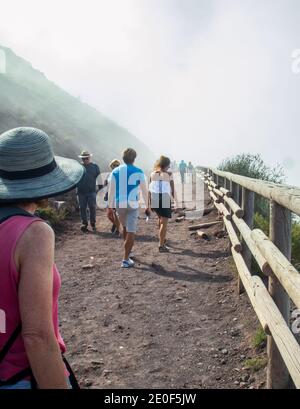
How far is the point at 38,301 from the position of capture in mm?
1562

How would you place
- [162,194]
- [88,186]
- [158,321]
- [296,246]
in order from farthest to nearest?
[88,186] → [162,194] → [296,246] → [158,321]

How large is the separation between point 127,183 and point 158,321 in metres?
2.91

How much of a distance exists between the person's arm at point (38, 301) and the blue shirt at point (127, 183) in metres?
5.87

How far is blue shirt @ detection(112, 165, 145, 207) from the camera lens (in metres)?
7.49

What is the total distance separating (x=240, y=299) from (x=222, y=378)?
1823mm

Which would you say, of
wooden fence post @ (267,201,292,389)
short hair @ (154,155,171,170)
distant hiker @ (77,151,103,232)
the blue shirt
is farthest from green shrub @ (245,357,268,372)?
distant hiker @ (77,151,103,232)

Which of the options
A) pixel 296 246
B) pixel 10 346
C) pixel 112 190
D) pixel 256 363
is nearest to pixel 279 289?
pixel 256 363

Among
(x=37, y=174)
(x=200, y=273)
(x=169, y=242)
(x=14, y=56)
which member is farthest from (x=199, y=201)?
(x=14, y=56)

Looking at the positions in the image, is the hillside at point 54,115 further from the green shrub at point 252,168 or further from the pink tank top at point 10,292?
the pink tank top at point 10,292

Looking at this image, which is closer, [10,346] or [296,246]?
[10,346]

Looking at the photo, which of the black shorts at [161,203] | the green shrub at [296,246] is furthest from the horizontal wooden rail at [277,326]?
the black shorts at [161,203]

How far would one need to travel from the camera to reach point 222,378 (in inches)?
157

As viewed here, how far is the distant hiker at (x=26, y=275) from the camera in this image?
1.55m

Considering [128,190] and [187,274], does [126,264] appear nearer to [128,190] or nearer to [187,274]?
[187,274]
